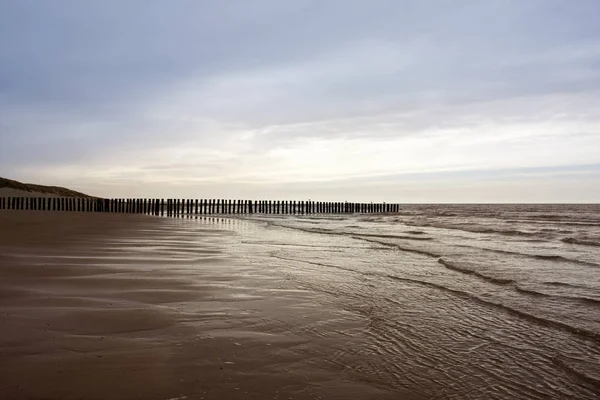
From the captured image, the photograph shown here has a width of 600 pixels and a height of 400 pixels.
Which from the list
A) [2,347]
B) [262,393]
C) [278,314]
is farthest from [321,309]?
[2,347]

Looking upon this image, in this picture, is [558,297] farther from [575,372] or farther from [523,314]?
[575,372]

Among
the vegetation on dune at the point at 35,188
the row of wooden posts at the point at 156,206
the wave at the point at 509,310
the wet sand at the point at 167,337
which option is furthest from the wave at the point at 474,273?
the vegetation on dune at the point at 35,188

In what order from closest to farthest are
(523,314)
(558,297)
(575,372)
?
(575,372) < (523,314) < (558,297)

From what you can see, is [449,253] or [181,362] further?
[449,253]

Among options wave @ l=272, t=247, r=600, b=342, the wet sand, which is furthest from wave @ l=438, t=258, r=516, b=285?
the wet sand

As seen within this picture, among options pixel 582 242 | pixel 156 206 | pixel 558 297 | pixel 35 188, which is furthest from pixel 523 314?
pixel 35 188

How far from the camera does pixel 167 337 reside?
4449mm

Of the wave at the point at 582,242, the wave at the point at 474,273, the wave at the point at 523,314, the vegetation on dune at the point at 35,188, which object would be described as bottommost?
the wave at the point at 523,314

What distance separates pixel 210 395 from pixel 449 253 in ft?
37.1

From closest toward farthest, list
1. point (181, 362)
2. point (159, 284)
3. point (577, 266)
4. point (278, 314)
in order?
point (181, 362)
point (278, 314)
point (159, 284)
point (577, 266)

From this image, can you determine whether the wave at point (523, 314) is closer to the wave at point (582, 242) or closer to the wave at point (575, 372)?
the wave at point (575, 372)

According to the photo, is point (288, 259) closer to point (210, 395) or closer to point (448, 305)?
point (448, 305)

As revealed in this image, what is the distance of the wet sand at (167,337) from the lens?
3.31m

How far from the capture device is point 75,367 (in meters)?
3.54
